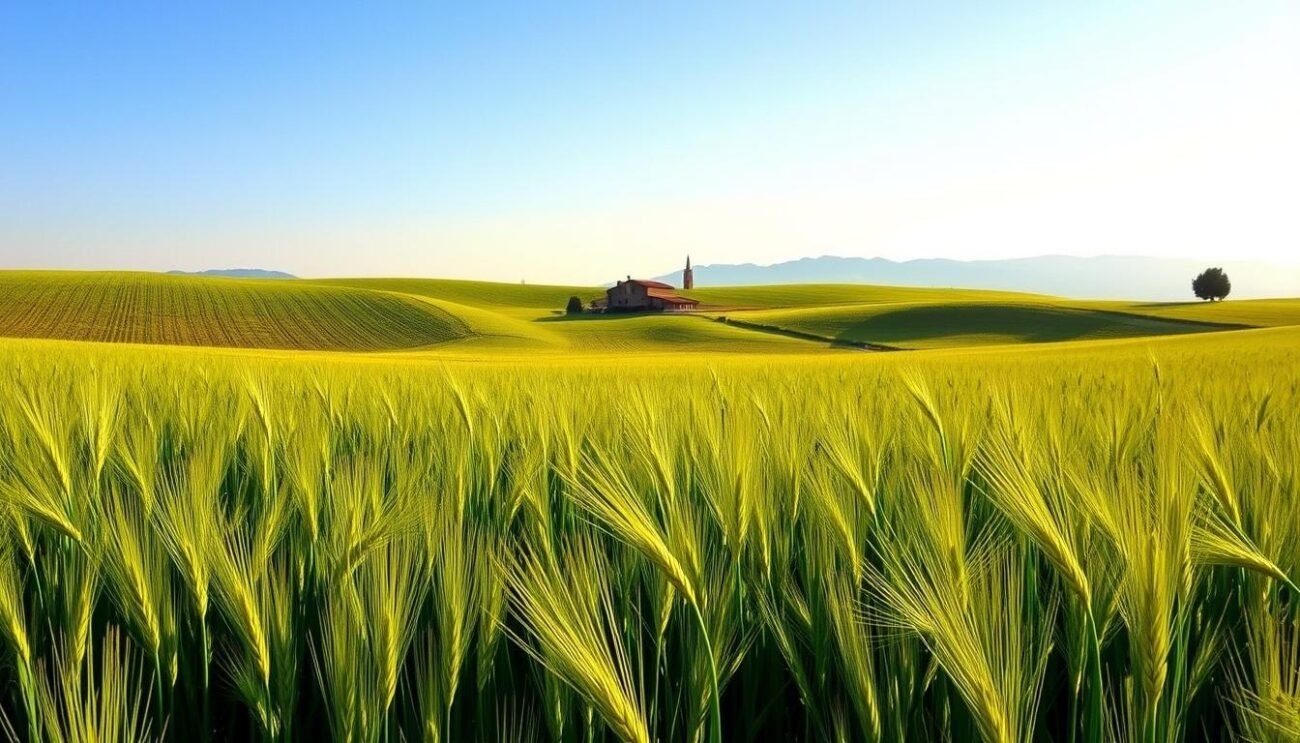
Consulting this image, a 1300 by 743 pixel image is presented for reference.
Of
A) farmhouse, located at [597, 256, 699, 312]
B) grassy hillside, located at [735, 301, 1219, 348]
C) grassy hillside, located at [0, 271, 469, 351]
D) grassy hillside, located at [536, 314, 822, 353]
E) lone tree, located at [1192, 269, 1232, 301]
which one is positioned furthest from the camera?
lone tree, located at [1192, 269, 1232, 301]

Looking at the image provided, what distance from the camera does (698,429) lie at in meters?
1.87

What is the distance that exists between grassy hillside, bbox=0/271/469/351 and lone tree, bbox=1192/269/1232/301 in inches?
2737

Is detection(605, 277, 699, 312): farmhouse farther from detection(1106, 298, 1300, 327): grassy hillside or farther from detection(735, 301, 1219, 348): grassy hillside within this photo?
detection(1106, 298, 1300, 327): grassy hillside

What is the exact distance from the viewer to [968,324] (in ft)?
146

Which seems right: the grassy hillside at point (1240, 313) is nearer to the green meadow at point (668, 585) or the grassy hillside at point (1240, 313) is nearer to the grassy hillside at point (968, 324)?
the grassy hillside at point (968, 324)

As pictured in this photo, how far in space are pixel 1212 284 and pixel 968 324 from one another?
40.8 meters

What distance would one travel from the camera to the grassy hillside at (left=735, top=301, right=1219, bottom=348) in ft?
132

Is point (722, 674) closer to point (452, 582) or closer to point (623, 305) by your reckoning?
point (452, 582)

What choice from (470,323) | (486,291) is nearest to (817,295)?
(486,291)

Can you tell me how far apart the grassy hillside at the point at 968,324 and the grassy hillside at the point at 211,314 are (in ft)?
82.0

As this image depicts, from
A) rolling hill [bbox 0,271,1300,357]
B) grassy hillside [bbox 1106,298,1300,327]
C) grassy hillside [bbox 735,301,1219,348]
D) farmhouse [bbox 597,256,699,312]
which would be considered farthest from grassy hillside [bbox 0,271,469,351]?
grassy hillside [bbox 1106,298,1300,327]

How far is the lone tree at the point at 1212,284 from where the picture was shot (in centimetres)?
6569

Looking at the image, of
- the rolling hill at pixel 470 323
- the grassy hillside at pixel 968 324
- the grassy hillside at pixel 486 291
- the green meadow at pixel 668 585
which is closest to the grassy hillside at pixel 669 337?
the rolling hill at pixel 470 323

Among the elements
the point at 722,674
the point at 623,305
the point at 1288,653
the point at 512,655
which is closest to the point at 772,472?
the point at 722,674
